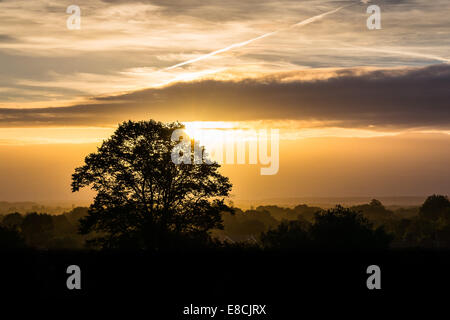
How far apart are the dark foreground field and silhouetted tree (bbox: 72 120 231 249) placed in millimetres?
17306

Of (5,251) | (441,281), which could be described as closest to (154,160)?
(5,251)

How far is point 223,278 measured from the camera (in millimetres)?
24344

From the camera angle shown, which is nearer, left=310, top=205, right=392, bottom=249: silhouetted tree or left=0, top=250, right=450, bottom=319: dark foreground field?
left=0, top=250, right=450, bottom=319: dark foreground field

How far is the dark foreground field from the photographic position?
938 inches

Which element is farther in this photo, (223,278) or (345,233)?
(345,233)

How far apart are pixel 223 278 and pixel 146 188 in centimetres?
2126

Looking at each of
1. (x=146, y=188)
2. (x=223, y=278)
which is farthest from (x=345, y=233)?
(x=223, y=278)

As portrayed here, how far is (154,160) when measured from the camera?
44281 millimetres

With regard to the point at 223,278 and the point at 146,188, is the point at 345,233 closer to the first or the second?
the point at 146,188

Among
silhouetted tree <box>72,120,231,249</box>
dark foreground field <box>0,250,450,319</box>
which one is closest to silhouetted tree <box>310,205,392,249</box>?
silhouetted tree <box>72,120,231,249</box>

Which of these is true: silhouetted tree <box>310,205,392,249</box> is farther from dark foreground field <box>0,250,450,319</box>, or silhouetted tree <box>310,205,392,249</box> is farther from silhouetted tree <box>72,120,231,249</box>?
dark foreground field <box>0,250,450,319</box>

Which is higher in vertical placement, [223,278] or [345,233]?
[345,233]

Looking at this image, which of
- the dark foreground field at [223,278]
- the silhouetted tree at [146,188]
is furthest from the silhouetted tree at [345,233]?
the dark foreground field at [223,278]

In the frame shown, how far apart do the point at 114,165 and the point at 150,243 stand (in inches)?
291
